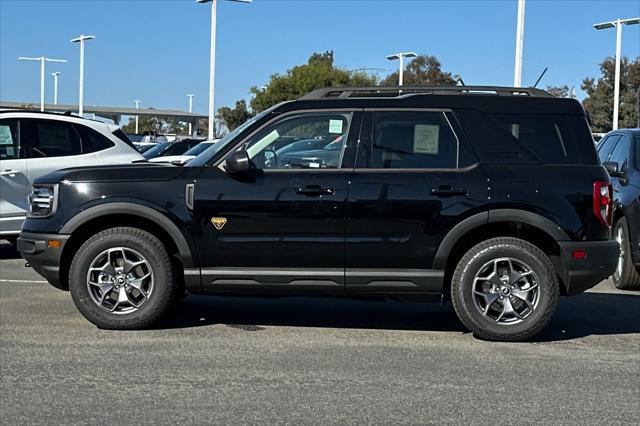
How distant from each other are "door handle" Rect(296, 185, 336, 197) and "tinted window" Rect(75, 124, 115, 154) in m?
4.91

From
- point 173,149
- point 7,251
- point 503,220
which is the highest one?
point 173,149

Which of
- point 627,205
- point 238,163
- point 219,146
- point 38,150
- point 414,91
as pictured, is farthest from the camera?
point 38,150

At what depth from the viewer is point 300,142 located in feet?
21.5

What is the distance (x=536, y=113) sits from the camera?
21.1 ft

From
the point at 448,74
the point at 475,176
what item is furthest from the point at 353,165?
the point at 448,74

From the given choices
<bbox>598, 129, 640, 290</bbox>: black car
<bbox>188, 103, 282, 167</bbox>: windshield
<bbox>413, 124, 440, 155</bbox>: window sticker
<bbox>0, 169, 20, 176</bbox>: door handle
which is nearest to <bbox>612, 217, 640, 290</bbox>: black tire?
<bbox>598, 129, 640, 290</bbox>: black car

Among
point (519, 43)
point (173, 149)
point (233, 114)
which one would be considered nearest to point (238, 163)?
point (519, 43)

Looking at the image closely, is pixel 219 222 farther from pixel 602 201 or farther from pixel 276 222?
pixel 602 201

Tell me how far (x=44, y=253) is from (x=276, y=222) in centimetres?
194

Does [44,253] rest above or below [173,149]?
below

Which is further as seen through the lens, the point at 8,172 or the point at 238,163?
the point at 8,172

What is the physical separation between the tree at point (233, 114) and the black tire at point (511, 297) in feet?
240

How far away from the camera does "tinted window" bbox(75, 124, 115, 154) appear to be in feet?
33.7

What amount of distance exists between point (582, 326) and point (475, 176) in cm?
190
